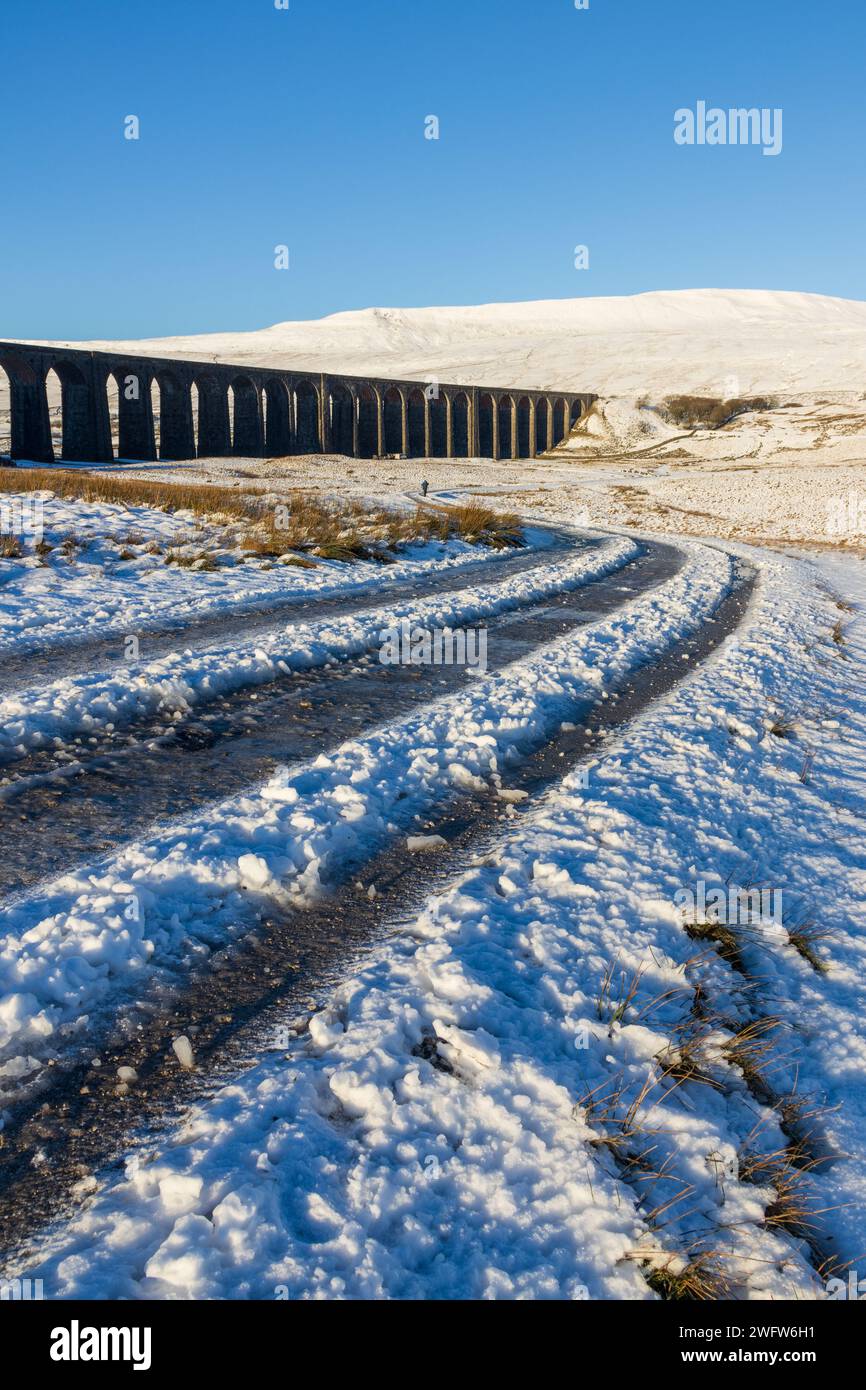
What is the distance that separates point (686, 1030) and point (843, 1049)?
77 cm

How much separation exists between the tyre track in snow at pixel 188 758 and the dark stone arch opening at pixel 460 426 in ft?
320

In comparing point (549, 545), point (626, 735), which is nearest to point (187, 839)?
point (626, 735)

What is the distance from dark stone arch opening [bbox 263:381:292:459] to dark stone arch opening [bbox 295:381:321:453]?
1580mm

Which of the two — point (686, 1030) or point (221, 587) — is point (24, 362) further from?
point (686, 1030)

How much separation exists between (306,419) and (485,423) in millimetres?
27783

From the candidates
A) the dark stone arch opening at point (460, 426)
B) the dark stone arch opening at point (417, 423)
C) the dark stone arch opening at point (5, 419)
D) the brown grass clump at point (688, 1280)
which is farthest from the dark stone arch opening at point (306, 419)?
the brown grass clump at point (688, 1280)

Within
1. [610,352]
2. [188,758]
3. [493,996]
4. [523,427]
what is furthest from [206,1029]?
[610,352]

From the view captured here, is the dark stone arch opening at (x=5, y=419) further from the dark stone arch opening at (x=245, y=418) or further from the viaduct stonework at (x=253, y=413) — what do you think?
the dark stone arch opening at (x=245, y=418)

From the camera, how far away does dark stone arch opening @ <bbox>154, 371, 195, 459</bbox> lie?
227ft

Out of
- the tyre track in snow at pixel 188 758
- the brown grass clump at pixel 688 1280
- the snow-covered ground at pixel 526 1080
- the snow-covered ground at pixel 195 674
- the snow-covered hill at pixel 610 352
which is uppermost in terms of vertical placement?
the snow-covered hill at pixel 610 352

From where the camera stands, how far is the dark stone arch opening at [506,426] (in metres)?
107

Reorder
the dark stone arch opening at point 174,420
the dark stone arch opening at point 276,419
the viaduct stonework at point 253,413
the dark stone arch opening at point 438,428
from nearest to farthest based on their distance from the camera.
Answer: the viaduct stonework at point 253,413, the dark stone arch opening at point 174,420, the dark stone arch opening at point 276,419, the dark stone arch opening at point 438,428

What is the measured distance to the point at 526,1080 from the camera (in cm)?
350

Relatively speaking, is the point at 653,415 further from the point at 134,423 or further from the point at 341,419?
the point at 134,423
